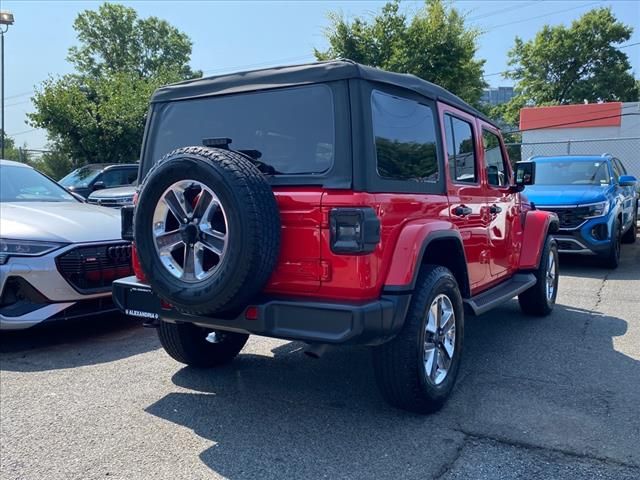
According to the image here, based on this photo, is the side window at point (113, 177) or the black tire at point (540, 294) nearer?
the black tire at point (540, 294)

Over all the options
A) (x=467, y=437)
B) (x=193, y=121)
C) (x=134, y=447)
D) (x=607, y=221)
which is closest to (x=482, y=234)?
(x=467, y=437)

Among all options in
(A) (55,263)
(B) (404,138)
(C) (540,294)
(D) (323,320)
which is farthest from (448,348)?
(A) (55,263)

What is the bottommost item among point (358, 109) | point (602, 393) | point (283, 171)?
point (602, 393)

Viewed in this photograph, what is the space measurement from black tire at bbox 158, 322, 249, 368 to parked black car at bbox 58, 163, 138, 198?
8706 millimetres

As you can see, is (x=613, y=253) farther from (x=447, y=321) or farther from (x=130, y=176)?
(x=130, y=176)

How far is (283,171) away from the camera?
10.7 ft

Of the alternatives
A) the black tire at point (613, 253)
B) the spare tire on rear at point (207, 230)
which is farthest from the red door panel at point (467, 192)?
the black tire at point (613, 253)

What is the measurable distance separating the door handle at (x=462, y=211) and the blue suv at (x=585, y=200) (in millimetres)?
5127

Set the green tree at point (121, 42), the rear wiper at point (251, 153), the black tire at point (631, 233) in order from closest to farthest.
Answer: the rear wiper at point (251, 153)
the black tire at point (631, 233)
the green tree at point (121, 42)

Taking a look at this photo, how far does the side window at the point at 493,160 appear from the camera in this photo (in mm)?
4910

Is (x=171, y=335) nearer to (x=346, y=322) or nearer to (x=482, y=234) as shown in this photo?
(x=346, y=322)

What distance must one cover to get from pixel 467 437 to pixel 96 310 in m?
3.42

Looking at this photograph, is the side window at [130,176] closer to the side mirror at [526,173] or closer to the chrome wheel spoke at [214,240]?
the side mirror at [526,173]

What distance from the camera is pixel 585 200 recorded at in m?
8.48
